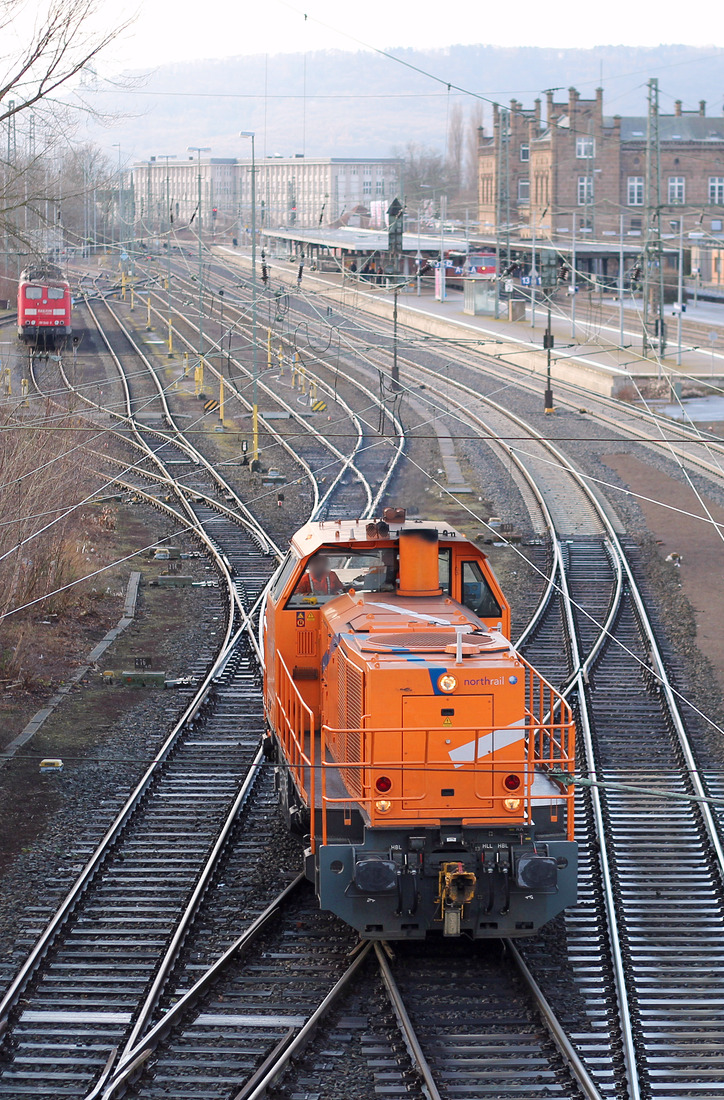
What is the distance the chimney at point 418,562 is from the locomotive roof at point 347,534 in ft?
0.32

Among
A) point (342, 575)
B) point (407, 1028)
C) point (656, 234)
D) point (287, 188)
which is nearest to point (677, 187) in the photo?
point (287, 188)

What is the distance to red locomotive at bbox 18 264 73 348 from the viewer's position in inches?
2050

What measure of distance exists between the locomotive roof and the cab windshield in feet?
0.44

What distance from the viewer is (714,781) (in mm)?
14789

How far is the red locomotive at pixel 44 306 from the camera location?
5206 cm

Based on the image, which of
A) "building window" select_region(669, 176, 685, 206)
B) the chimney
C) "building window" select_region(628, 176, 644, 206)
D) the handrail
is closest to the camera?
the handrail

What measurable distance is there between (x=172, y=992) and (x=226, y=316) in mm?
60945

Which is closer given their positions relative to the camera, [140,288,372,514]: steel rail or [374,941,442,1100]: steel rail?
[374,941,442,1100]: steel rail

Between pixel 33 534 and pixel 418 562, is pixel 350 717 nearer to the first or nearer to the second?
pixel 418 562

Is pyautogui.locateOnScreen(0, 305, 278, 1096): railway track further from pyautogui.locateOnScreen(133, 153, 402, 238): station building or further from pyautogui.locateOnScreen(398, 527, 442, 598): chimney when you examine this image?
pyautogui.locateOnScreen(133, 153, 402, 238): station building

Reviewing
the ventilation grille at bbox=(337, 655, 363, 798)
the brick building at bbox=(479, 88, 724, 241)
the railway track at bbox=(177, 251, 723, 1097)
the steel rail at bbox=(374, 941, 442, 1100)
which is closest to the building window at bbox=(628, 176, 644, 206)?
the brick building at bbox=(479, 88, 724, 241)

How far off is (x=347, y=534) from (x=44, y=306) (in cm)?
4393

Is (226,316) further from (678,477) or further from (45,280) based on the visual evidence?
(678,477)

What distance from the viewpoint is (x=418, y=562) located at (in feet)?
37.8
